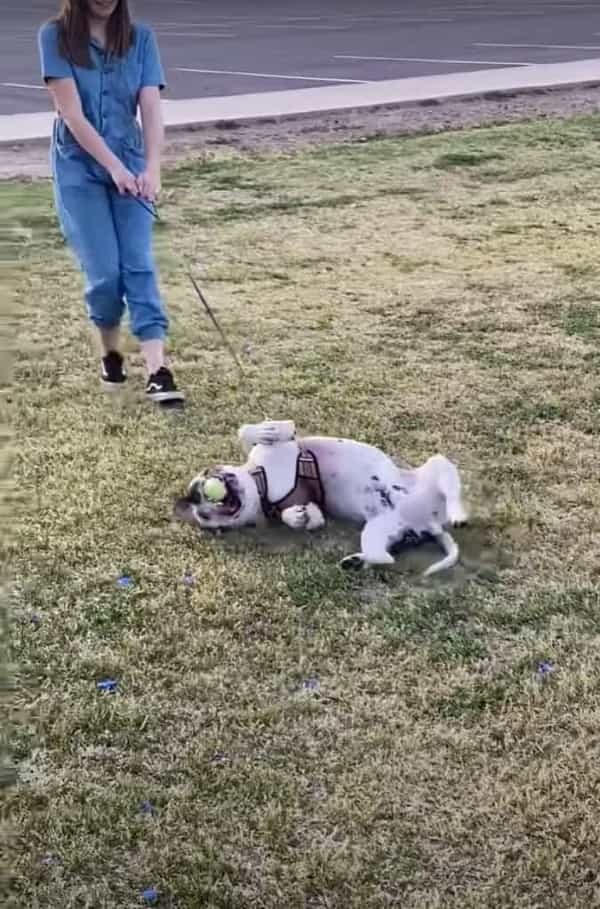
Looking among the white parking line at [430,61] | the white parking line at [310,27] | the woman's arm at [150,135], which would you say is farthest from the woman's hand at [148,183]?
the white parking line at [310,27]

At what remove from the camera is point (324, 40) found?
15.2 meters

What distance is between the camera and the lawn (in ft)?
7.14

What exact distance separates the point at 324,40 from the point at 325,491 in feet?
42.3

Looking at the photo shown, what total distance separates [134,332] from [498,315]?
1557mm

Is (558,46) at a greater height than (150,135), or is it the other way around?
(150,135)

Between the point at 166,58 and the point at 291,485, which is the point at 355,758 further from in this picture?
the point at 166,58

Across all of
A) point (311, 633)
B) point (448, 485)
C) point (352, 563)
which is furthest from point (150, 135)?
point (311, 633)

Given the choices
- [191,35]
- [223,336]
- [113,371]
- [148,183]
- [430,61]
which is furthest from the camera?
[191,35]

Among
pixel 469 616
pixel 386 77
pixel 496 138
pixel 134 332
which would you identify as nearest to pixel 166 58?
pixel 386 77

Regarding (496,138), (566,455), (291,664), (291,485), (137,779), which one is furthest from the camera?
(496,138)

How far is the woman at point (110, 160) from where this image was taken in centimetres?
397

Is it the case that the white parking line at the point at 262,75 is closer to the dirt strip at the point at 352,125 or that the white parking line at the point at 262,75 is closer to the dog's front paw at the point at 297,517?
the dirt strip at the point at 352,125

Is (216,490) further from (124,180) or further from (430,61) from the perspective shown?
(430,61)

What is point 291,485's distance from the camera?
3301 millimetres
